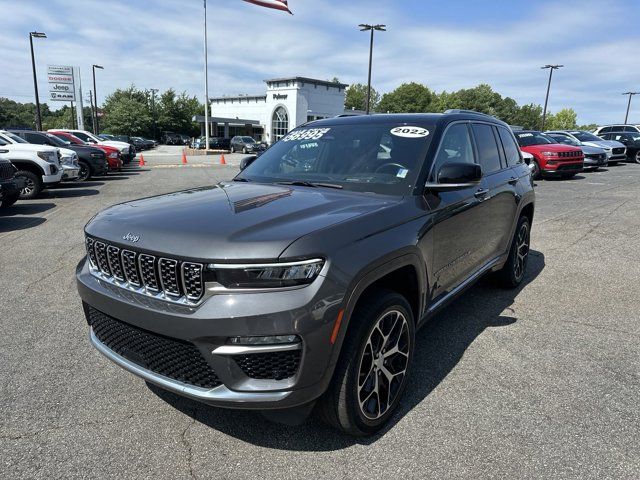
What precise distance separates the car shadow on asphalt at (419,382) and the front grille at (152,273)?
932mm

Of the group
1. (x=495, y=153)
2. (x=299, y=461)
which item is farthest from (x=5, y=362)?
(x=495, y=153)

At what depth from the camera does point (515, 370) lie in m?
3.36

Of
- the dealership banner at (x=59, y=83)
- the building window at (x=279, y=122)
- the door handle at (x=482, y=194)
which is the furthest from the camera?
the building window at (x=279, y=122)

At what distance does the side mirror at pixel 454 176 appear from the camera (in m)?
3.04

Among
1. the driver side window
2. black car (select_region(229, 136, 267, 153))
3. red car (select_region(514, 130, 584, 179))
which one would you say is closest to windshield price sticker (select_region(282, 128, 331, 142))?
the driver side window

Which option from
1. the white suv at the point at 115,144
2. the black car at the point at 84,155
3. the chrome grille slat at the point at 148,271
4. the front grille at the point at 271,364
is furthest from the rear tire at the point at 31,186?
the front grille at the point at 271,364

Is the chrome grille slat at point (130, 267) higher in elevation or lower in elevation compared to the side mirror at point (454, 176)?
→ lower

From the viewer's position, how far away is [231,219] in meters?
2.44

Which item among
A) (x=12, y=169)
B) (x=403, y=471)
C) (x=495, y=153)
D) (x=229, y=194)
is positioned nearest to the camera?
(x=403, y=471)

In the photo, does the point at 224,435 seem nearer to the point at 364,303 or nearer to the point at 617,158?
the point at 364,303

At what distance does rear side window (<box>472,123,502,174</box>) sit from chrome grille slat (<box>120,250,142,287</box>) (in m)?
3.08

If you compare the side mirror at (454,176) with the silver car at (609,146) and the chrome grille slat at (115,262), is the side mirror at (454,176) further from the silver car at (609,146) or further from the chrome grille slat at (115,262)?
the silver car at (609,146)

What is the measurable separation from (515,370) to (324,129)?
2.46 meters

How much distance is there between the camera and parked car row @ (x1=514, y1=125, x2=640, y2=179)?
1617 cm
